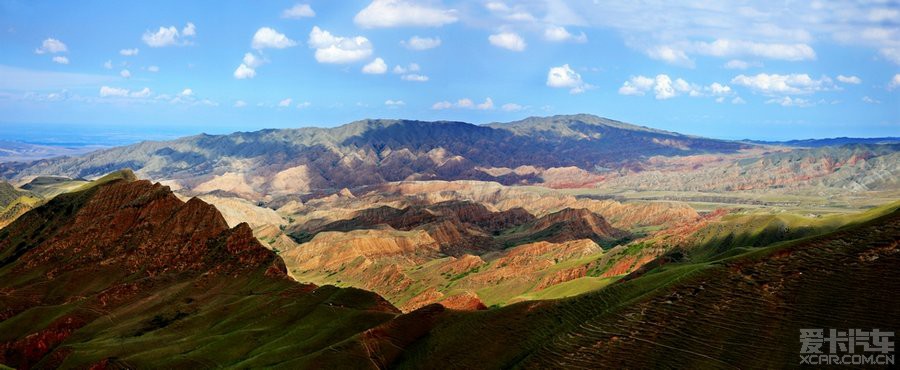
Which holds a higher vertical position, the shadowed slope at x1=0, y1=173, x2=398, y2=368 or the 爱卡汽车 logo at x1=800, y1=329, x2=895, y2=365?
the 爱卡汽车 logo at x1=800, y1=329, x2=895, y2=365

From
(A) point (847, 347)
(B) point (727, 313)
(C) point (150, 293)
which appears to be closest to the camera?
(A) point (847, 347)

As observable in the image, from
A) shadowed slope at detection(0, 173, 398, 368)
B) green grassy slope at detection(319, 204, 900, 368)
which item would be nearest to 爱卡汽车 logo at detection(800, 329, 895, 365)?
green grassy slope at detection(319, 204, 900, 368)

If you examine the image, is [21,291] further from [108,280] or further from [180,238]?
[180,238]

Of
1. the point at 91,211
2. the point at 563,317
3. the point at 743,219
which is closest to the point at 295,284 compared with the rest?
the point at 563,317

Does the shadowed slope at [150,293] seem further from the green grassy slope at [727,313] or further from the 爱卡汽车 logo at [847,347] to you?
the 爱卡汽车 logo at [847,347]

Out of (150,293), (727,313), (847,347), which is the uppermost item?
(727,313)

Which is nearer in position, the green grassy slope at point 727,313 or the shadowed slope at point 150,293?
the green grassy slope at point 727,313

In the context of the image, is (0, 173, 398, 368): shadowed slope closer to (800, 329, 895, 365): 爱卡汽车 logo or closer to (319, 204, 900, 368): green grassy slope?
(319, 204, 900, 368): green grassy slope

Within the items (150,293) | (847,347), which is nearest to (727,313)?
(847,347)

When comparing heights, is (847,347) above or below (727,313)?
below

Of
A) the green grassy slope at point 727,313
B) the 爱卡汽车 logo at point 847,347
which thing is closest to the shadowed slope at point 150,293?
the green grassy slope at point 727,313

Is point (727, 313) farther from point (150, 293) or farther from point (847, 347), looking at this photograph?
point (150, 293)
